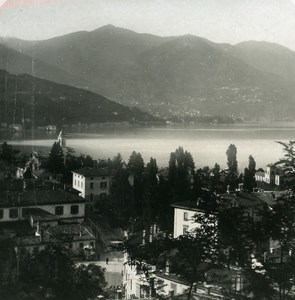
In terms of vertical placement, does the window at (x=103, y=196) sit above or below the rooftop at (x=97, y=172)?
below

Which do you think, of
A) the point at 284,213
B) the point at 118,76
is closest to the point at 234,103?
the point at 118,76

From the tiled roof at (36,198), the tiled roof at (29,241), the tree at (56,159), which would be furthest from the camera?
the tree at (56,159)

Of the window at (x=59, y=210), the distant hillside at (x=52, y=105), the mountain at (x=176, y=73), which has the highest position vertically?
the mountain at (x=176, y=73)

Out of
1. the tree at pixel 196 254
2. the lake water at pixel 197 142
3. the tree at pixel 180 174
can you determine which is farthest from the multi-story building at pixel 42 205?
the tree at pixel 196 254

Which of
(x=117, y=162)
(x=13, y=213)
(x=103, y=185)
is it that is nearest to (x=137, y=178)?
(x=117, y=162)

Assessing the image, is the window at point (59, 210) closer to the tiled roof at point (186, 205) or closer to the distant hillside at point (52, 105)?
the distant hillside at point (52, 105)

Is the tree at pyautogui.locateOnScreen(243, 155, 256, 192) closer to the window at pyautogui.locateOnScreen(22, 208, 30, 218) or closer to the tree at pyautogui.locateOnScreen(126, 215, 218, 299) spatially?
the tree at pyautogui.locateOnScreen(126, 215, 218, 299)

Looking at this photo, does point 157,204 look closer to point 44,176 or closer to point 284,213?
point 44,176
